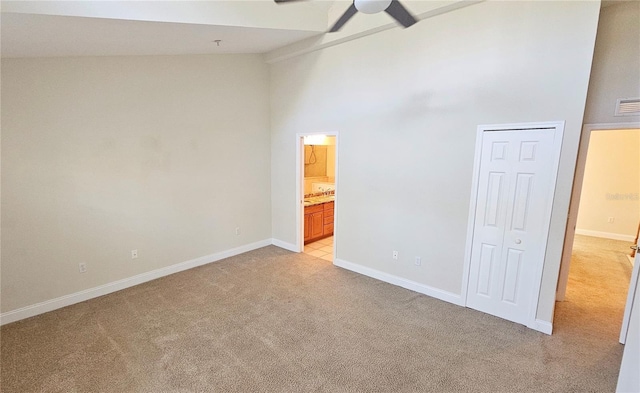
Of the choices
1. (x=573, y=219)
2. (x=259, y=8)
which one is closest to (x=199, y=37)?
(x=259, y=8)

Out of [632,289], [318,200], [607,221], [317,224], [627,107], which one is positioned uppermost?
[627,107]

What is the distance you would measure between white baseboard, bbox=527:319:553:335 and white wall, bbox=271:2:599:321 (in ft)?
0.33

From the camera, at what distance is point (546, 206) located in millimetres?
2795

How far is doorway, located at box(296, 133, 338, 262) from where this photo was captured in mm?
4883

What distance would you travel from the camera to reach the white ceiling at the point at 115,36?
2.18 meters


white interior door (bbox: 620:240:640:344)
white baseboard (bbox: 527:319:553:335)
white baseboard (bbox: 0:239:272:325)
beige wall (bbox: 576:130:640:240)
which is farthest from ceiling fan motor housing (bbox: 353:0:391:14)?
beige wall (bbox: 576:130:640:240)

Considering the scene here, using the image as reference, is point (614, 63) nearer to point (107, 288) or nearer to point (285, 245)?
point (285, 245)

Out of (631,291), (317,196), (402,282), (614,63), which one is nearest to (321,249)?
(317,196)

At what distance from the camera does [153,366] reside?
2.42 metres

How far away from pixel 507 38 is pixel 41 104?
4.78 m

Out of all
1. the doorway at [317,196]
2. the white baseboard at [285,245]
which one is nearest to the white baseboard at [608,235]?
the doorway at [317,196]

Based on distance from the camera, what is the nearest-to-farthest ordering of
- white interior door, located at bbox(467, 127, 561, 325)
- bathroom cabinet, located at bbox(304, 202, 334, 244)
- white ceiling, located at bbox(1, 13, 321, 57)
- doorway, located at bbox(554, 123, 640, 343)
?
white ceiling, located at bbox(1, 13, 321, 57) < white interior door, located at bbox(467, 127, 561, 325) < doorway, located at bbox(554, 123, 640, 343) < bathroom cabinet, located at bbox(304, 202, 334, 244)

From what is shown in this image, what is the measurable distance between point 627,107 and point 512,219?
1.56 m

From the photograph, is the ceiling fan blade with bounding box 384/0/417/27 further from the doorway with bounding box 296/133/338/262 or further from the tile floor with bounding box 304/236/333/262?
the tile floor with bounding box 304/236/333/262
